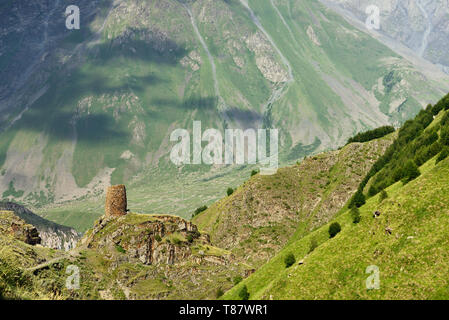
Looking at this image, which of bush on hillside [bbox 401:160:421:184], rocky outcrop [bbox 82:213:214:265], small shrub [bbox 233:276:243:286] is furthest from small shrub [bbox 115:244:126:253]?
bush on hillside [bbox 401:160:421:184]

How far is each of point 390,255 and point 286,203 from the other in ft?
292

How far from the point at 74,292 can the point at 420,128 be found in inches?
3957

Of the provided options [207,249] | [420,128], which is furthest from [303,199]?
[207,249]

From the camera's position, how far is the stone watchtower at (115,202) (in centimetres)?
11550

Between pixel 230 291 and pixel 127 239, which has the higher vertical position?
pixel 127 239

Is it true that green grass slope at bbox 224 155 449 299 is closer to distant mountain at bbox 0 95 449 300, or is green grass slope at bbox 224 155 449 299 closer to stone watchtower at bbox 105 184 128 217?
distant mountain at bbox 0 95 449 300

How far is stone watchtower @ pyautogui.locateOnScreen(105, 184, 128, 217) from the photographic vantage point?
116m

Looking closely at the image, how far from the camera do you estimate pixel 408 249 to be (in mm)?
67125

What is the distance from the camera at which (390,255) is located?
68188mm

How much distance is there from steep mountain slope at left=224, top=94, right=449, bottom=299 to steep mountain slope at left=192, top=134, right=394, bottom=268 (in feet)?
189

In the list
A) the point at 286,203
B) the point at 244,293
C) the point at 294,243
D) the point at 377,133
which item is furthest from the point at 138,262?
the point at 377,133

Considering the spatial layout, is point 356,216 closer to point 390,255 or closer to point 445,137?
point 390,255
